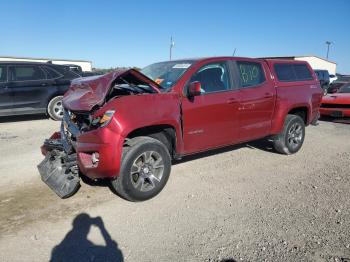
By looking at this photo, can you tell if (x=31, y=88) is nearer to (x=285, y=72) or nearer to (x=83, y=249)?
(x=285, y=72)

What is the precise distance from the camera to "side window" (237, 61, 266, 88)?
536 centimetres

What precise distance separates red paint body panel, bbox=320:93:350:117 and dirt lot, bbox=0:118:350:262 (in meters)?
4.69

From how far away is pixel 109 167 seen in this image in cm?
369

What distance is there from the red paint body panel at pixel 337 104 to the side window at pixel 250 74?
5520 millimetres

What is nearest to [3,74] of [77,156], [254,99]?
[77,156]

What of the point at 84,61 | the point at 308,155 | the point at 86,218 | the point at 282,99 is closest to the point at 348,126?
the point at 308,155

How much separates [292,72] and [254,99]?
5.05 ft

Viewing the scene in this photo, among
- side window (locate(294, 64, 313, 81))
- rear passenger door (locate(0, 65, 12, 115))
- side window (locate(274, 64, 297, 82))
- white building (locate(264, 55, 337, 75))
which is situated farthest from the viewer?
white building (locate(264, 55, 337, 75))

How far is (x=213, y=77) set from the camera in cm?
496

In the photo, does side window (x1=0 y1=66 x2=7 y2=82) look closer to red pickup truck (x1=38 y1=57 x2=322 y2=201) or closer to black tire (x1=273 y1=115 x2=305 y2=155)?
red pickup truck (x1=38 y1=57 x2=322 y2=201)

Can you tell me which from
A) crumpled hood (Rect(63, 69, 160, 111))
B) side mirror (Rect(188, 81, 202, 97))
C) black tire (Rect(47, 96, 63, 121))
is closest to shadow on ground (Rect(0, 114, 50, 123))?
black tire (Rect(47, 96, 63, 121))

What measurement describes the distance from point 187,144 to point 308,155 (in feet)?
10.5

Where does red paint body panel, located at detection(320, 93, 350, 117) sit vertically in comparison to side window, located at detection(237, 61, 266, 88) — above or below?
below

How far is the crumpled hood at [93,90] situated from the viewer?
3863 millimetres
